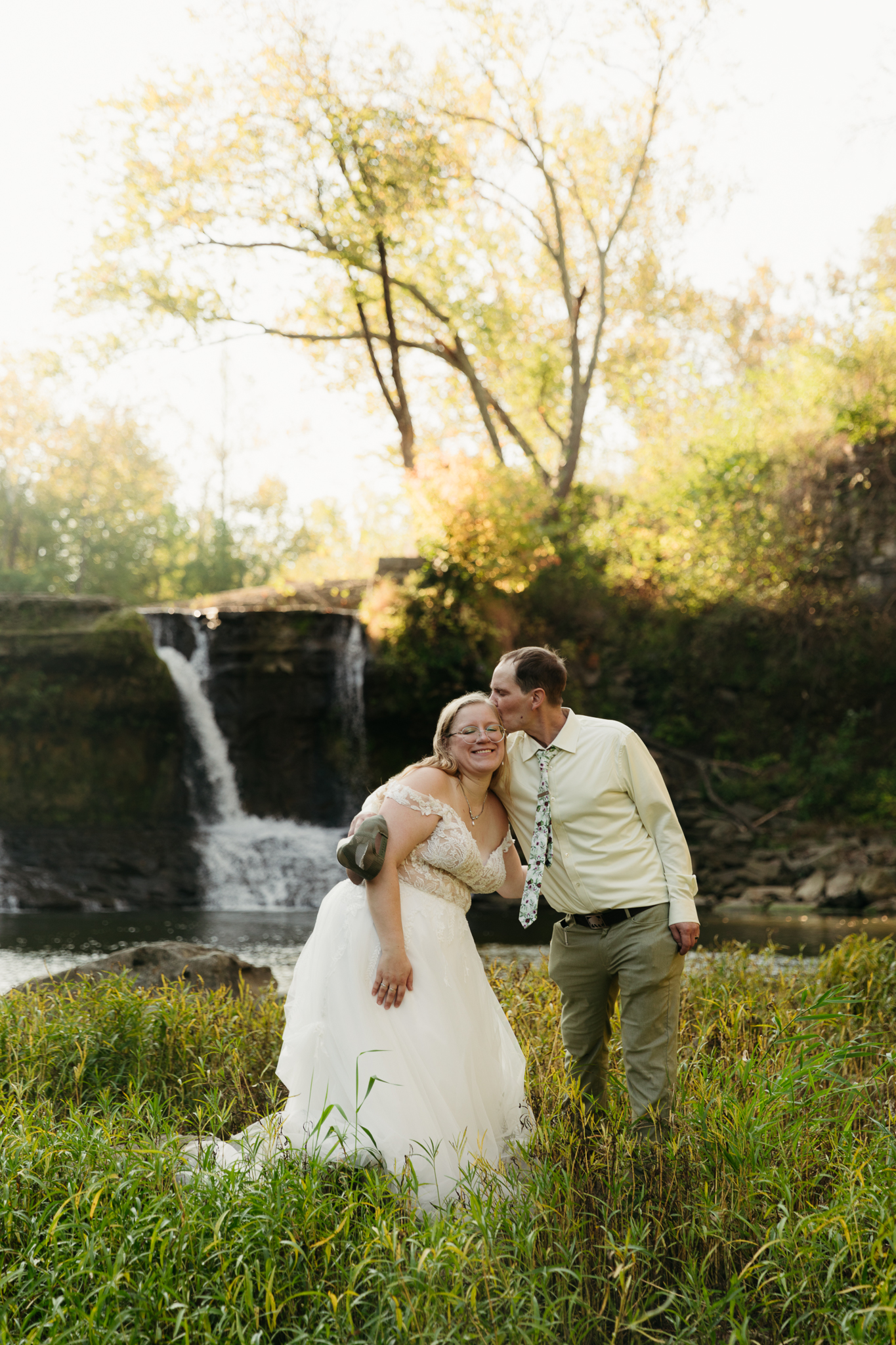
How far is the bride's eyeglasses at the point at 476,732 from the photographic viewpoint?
11.1 feet

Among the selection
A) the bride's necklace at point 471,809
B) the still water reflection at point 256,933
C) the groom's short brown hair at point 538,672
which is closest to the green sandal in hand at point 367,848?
the bride's necklace at point 471,809

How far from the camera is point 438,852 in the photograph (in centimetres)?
332

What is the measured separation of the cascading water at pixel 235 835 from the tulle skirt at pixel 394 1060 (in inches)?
421

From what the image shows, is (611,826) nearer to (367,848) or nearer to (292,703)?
(367,848)

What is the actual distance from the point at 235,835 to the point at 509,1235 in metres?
13.2

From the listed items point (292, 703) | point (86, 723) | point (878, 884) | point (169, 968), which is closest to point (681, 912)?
point (169, 968)

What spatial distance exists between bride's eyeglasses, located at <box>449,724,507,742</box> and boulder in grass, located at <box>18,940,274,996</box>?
321cm

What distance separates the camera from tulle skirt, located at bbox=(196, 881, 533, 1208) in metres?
3.09

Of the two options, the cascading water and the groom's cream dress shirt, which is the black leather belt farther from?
the cascading water

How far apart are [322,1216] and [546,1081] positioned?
4.46 ft

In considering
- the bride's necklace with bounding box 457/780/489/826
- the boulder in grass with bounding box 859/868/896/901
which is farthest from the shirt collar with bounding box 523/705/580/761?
the boulder in grass with bounding box 859/868/896/901

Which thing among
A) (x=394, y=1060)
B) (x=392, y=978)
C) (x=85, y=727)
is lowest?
(x=85, y=727)

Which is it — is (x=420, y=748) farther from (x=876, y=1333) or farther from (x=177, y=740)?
(x=876, y=1333)

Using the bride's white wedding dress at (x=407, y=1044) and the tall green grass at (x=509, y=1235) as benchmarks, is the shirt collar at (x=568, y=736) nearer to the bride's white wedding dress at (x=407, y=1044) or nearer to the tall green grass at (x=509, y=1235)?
the bride's white wedding dress at (x=407, y=1044)
